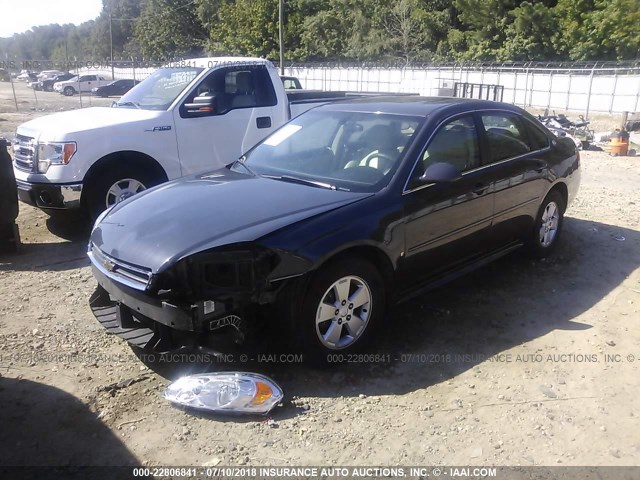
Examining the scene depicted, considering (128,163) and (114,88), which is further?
(114,88)

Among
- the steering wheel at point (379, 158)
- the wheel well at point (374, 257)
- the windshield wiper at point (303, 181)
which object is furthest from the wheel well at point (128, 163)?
the wheel well at point (374, 257)

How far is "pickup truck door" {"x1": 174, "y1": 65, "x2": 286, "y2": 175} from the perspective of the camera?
6.96m

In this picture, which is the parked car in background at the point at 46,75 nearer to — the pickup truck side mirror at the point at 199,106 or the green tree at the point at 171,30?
the green tree at the point at 171,30

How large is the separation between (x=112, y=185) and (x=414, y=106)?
351 cm

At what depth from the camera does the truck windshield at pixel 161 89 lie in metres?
7.05

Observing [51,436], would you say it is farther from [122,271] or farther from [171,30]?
[171,30]

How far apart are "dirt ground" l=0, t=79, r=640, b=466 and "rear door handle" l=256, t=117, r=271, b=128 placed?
306 centimetres

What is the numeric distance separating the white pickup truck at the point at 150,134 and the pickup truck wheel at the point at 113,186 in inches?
0.4

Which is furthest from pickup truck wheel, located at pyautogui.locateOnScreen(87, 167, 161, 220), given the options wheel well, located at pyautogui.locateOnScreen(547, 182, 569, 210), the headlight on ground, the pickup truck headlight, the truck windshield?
wheel well, located at pyautogui.locateOnScreen(547, 182, 569, 210)

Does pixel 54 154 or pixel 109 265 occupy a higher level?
pixel 54 154

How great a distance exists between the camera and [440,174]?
4070 millimetres

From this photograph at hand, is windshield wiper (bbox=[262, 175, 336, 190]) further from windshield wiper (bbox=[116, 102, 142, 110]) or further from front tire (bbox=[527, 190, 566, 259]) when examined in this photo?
windshield wiper (bbox=[116, 102, 142, 110])

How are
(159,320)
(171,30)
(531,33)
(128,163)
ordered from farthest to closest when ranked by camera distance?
(171,30) → (531,33) → (128,163) → (159,320)

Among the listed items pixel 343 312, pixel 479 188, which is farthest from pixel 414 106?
pixel 343 312
